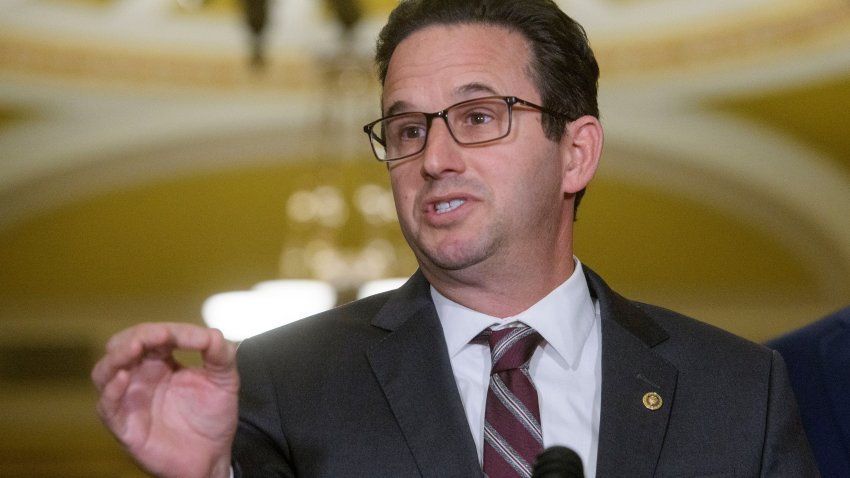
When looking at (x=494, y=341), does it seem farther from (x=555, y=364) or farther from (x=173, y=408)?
(x=173, y=408)

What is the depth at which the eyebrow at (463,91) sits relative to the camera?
1.83m

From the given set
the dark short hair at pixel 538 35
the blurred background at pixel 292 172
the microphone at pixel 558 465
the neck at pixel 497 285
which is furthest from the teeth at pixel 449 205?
the blurred background at pixel 292 172

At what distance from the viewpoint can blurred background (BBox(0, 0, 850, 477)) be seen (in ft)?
25.9

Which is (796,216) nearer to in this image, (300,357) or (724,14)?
(724,14)

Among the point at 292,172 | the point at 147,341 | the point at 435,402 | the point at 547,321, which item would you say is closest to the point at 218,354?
the point at 147,341

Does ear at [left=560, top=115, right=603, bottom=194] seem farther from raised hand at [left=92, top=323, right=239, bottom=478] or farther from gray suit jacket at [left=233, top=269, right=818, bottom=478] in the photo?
raised hand at [left=92, top=323, right=239, bottom=478]

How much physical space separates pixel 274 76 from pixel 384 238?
1.44m

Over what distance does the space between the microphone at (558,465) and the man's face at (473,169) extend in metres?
0.66

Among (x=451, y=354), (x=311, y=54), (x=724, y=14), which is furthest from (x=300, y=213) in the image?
(x=451, y=354)

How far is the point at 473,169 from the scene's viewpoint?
1.78 meters

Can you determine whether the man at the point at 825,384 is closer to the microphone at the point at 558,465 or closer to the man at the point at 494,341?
the man at the point at 494,341

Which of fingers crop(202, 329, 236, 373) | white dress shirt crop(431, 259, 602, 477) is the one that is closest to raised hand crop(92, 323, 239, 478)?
fingers crop(202, 329, 236, 373)

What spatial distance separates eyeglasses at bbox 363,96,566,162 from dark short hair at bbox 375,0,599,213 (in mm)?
80

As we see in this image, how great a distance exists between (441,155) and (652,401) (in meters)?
0.48
